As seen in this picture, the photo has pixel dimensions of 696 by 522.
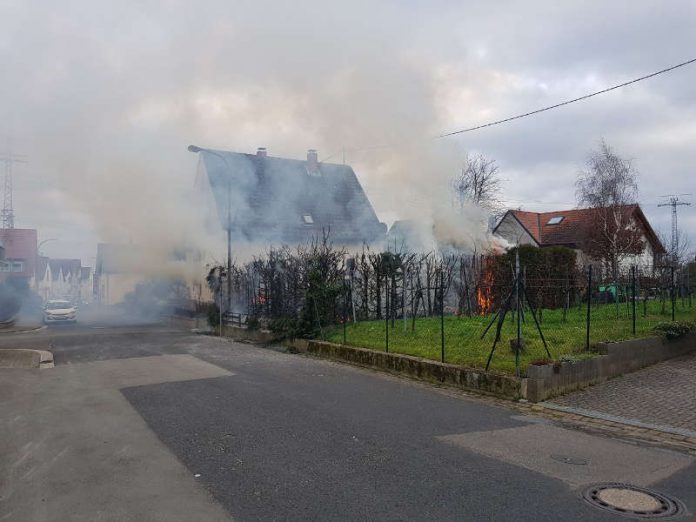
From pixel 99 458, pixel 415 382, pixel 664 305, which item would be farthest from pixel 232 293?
pixel 99 458

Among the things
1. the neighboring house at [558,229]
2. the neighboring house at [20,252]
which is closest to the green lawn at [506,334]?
the neighboring house at [558,229]

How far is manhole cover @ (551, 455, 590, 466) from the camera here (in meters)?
4.64

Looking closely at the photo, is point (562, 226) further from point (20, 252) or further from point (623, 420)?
point (20, 252)

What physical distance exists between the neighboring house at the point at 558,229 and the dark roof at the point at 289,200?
8439 mm

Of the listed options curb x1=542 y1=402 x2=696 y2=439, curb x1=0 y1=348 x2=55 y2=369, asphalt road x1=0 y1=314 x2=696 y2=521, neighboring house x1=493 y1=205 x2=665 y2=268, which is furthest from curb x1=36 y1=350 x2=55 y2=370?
neighboring house x1=493 y1=205 x2=665 y2=268

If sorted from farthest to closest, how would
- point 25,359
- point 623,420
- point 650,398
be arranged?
point 25,359
point 650,398
point 623,420

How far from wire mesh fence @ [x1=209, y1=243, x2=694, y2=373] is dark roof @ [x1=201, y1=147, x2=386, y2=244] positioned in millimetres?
4012

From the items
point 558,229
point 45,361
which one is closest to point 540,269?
point 45,361

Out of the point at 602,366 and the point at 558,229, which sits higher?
the point at 558,229

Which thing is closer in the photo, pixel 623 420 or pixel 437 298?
pixel 623 420

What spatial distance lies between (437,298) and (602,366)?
19.7 ft

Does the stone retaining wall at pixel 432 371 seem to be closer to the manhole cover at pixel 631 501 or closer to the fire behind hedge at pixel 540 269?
the manhole cover at pixel 631 501

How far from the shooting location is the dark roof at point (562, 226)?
28.1 meters

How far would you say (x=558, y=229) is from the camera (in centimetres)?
3045
